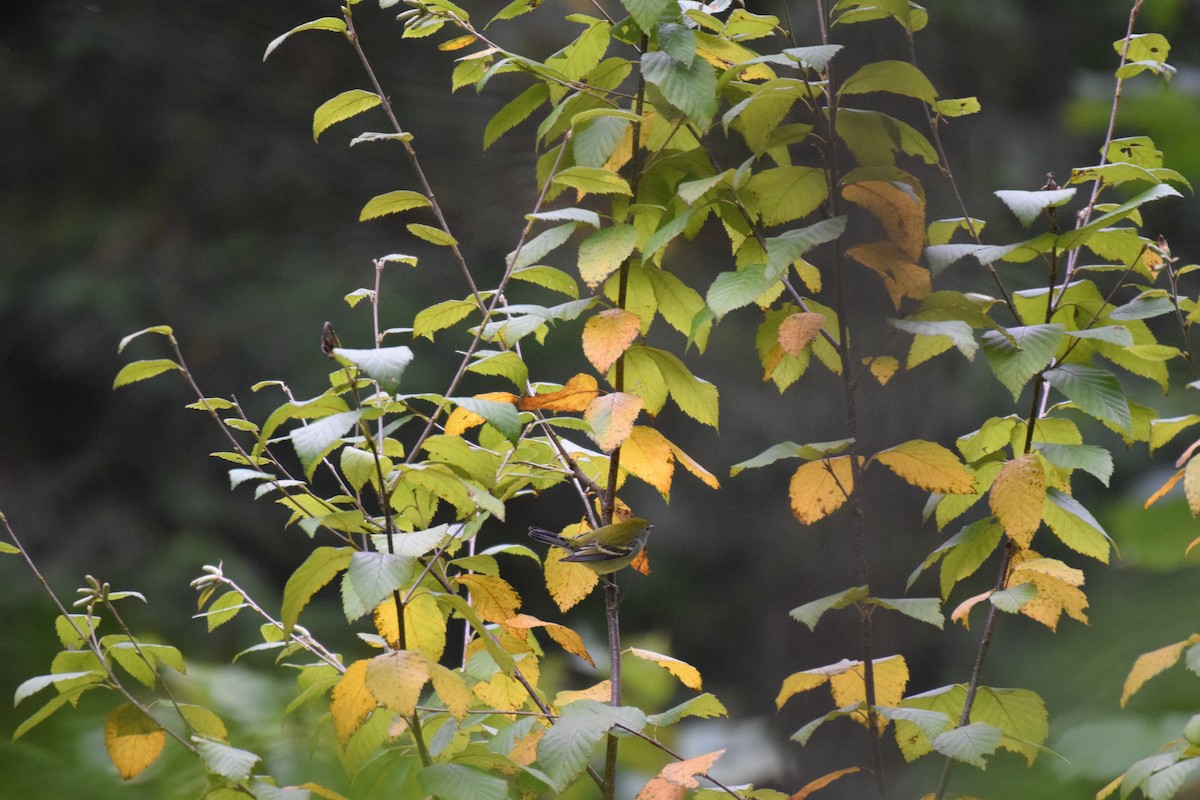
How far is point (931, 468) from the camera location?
28.2 inches

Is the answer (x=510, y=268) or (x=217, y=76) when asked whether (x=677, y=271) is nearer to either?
(x=217, y=76)

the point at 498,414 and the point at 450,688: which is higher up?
the point at 498,414

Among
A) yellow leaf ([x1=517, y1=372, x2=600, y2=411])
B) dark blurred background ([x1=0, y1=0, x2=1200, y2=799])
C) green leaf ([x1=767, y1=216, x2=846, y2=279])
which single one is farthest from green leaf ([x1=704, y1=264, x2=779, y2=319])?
dark blurred background ([x1=0, y1=0, x2=1200, y2=799])

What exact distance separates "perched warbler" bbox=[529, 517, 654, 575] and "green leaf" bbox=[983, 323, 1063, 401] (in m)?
0.25

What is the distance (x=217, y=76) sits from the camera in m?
3.14

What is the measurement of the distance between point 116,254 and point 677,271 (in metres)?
1.64

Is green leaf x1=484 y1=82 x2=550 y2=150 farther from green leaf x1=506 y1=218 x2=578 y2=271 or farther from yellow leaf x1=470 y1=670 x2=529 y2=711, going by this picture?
yellow leaf x1=470 y1=670 x2=529 y2=711

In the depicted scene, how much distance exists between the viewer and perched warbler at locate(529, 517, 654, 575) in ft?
2.48

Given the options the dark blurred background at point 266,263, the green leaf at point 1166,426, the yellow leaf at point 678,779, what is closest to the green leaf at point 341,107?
the yellow leaf at point 678,779

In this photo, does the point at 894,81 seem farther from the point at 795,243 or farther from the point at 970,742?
the point at 970,742

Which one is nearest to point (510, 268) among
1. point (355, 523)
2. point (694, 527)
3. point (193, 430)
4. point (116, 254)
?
point (355, 523)

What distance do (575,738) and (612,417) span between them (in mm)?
195

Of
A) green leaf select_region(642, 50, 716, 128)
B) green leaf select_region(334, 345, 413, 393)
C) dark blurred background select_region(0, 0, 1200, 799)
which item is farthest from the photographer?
dark blurred background select_region(0, 0, 1200, 799)

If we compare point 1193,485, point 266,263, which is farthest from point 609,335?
point 266,263
